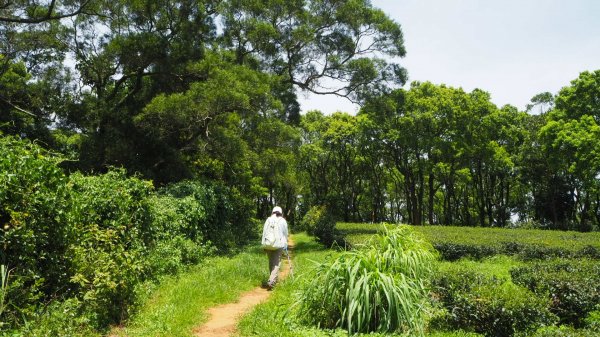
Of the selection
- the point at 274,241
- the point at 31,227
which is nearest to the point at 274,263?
the point at 274,241

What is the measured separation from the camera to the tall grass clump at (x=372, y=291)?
16.9 ft

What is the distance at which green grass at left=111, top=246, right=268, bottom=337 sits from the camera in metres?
6.17

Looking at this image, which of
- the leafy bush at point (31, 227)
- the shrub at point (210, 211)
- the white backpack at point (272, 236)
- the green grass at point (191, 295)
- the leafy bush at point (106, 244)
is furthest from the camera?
the shrub at point (210, 211)

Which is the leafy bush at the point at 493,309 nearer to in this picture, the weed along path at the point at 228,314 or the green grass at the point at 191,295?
the weed along path at the point at 228,314

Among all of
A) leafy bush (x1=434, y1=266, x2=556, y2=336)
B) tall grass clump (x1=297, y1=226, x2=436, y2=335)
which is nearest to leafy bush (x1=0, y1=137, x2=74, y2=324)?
tall grass clump (x1=297, y1=226, x2=436, y2=335)

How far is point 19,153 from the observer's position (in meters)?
5.85

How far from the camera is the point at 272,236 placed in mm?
9391

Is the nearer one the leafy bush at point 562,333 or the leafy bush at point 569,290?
the leafy bush at point 562,333

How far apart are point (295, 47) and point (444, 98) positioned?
12900 mm

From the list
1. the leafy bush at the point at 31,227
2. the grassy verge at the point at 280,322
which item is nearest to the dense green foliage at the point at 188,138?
the leafy bush at the point at 31,227

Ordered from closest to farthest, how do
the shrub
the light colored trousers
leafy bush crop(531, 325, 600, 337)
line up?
leafy bush crop(531, 325, 600, 337), the light colored trousers, the shrub

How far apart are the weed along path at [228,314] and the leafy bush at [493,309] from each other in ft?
9.93

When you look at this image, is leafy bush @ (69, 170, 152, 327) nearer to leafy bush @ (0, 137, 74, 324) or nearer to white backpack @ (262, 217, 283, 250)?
leafy bush @ (0, 137, 74, 324)

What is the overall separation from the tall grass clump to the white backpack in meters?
3.44
